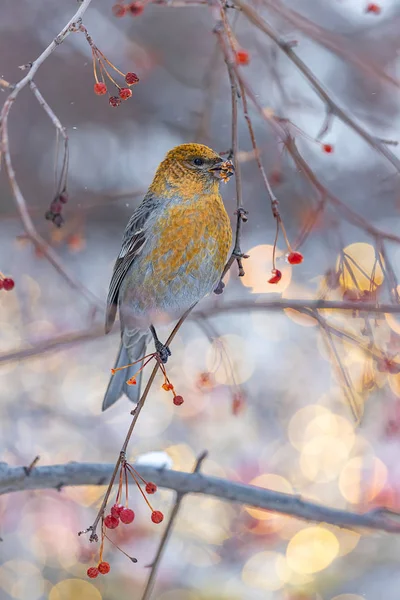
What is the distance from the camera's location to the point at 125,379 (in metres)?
2.37

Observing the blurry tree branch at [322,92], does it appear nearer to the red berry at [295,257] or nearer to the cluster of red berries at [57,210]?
the red berry at [295,257]

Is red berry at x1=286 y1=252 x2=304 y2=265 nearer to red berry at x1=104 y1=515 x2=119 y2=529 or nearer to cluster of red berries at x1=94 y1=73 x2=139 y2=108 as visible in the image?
cluster of red berries at x1=94 y1=73 x2=139 y2=108

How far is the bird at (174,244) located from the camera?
2070 millimetres

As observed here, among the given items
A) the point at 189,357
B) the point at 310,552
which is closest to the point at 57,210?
the point at 189,357

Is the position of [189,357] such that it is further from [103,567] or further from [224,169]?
[103,567]

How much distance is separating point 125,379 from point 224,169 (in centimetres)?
94

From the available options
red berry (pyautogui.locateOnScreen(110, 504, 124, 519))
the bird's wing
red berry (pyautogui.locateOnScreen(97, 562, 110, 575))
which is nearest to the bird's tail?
the bird's wing

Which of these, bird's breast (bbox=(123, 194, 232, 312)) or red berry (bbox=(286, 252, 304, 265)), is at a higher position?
bird's breast (bbox=(123, 194, 232, 312))

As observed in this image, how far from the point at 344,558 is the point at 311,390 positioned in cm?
126

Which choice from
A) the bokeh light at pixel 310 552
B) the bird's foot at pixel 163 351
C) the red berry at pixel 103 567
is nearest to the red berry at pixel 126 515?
the red berry at pixel 103 567

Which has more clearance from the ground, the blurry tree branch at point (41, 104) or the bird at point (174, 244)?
the bird at point (174, 244)

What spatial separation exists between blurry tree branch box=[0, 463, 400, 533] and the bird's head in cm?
88

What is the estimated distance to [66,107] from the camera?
3734 millimetres

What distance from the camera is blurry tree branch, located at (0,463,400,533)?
1.75 metres
